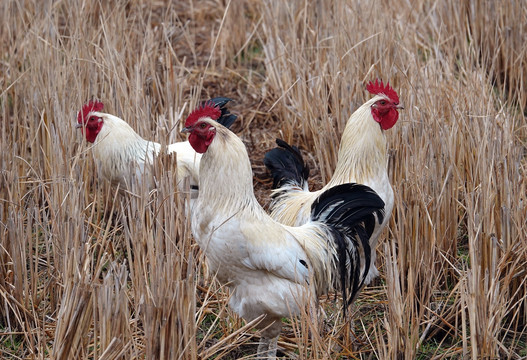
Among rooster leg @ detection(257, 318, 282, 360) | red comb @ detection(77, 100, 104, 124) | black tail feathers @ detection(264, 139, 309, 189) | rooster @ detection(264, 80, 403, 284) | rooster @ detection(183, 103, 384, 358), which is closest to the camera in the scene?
rooster @ detection(183, 103, 384, 358)

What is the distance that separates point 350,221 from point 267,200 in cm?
146

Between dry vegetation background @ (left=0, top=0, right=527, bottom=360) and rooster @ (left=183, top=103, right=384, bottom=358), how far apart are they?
154 mm

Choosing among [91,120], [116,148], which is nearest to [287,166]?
[116,148]

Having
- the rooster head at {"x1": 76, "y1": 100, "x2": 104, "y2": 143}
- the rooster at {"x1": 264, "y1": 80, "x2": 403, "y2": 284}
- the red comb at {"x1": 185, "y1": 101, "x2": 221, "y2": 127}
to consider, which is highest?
the red comb at {"x1": 185, "y1": 101, "x2": 221, "y2": 127}

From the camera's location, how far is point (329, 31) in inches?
224

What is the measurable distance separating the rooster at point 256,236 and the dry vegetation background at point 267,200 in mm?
154

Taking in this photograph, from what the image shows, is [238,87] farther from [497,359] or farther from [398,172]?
[497,359]

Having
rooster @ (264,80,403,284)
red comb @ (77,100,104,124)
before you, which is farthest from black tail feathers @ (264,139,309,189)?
red comb @ (77,100,104,124)

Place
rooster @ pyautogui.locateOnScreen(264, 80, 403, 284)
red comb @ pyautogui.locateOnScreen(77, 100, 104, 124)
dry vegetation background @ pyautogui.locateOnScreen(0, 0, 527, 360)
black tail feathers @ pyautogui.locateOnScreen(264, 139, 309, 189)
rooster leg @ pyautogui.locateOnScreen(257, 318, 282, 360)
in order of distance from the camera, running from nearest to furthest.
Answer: dry vegetation background @ pyautogui.locateOnScreen(0, 0, 527, 360)
rooster leg @ pyautogui.locateOnScreen(257, 318, 282, 360)
rooster @ pyautogui.locateOnScreen(264, 80, 403, 284)
black tail feathers @ pyautogui.locateOnScreen(264, 139, 309, 189)
red comb @ pyautogui.locateOnScreen(77, 100, 104, 124)

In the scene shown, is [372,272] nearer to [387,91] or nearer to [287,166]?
Result: [287,166]

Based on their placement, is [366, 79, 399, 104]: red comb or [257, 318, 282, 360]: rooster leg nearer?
[257, 318, 282, 360]: rooster leg

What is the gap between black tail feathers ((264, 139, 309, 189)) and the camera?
4.03 m

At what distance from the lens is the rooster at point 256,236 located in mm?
3074

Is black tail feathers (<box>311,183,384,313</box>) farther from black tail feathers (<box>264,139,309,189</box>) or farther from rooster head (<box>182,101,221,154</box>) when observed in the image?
rooster head (<box>182,101,221,154</box>)
